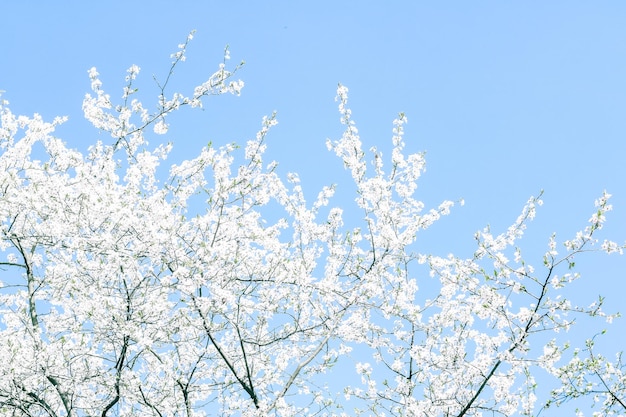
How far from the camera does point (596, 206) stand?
20.3 feet

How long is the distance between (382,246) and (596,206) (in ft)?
8.61

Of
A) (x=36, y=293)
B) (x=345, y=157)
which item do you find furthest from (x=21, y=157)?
(x=345, y=157)

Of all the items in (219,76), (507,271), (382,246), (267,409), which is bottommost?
(267,409)

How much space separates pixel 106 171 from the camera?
715 cm

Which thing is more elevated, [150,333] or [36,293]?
[36,293]

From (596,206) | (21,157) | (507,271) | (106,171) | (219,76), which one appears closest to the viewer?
(596,206)

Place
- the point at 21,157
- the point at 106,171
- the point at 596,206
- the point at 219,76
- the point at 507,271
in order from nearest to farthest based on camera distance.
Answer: the point at 596,206, the point at 507,271, the point at 106,171, the point at 219,76, the point at 21,157

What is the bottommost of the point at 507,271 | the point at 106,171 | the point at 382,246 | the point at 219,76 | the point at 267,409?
the point at 267,409

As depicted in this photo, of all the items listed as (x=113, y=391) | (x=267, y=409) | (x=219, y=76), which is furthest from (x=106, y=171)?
(x=267, y=409)

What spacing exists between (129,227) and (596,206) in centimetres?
497

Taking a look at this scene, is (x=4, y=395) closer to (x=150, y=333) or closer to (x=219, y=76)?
(x=150, y=333)

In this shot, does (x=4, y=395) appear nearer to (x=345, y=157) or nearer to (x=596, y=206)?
(x=345, y=157)

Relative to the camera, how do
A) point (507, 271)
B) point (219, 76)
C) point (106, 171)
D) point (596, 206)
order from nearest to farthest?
point (596, 206), point (507, 271), point (106, 171), point (219, 76)

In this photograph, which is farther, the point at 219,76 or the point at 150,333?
the point at 219,76
